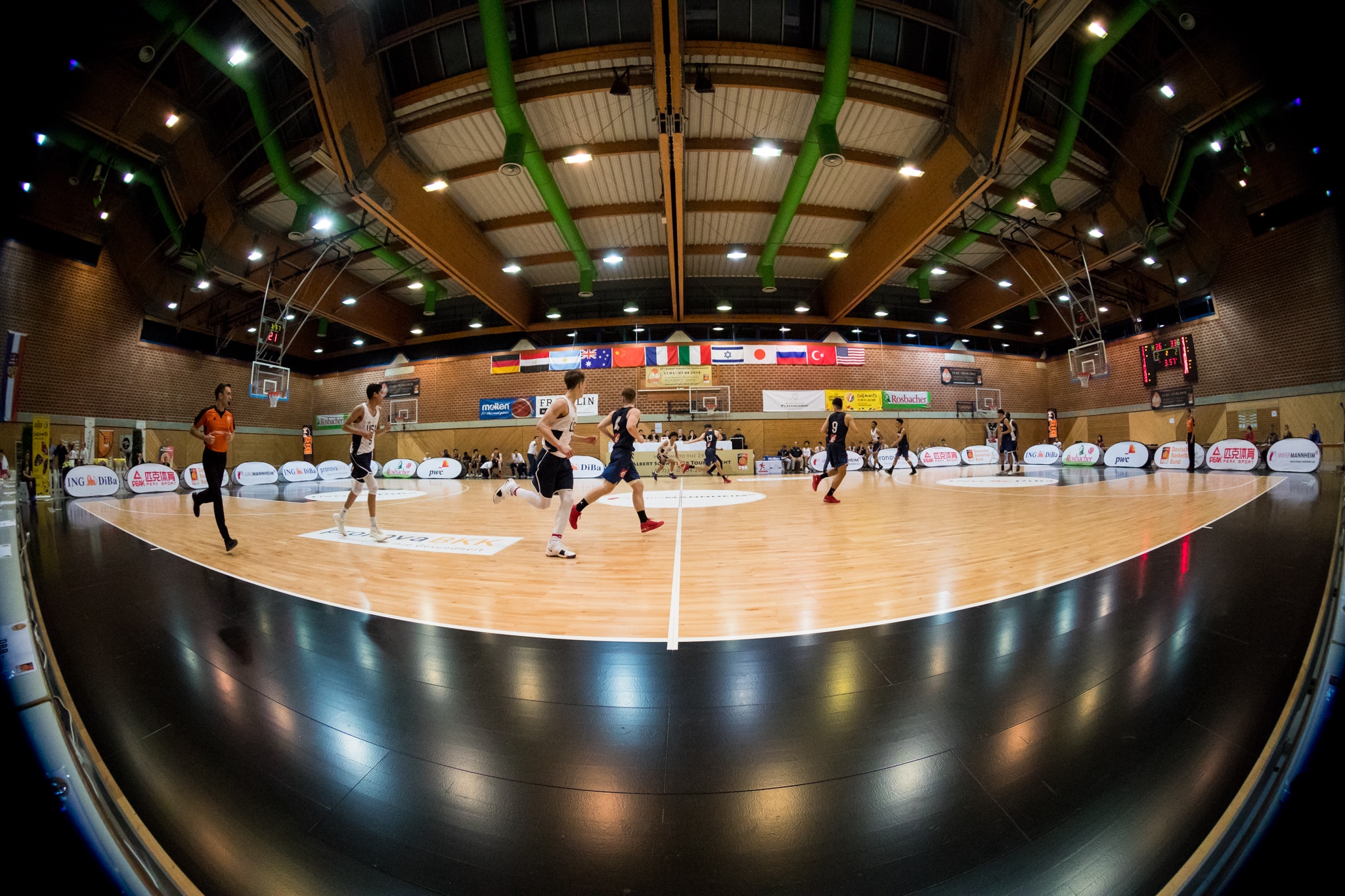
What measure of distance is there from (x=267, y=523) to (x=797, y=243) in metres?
15.5

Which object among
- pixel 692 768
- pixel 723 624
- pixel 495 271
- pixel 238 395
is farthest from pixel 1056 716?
pixel 238 395

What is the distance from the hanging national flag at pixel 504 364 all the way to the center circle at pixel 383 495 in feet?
27.9

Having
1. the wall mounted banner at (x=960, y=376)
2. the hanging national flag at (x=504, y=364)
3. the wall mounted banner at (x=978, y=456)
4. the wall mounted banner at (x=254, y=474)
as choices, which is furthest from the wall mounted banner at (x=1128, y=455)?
the wall mounted banner at (x=254, y=474)

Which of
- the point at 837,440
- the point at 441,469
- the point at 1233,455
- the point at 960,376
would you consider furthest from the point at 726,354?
the point at 1233,455

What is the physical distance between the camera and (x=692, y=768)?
44.9 inches

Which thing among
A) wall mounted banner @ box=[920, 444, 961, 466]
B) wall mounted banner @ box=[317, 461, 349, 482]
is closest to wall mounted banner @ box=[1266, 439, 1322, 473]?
wall mounted banner @ box=[920, 444, 961, 466]

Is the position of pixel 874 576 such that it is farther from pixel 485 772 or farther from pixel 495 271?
pixel 495 271

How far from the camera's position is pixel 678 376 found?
60.9ft

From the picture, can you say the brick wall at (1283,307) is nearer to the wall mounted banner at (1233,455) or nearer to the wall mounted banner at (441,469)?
the wall mounted banner at (1233,455)

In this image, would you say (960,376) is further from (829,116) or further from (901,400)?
(829,116)

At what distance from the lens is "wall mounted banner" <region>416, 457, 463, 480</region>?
57.3ft

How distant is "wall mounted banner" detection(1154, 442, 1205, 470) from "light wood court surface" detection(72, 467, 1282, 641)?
19.9ft

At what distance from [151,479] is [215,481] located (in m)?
11.4

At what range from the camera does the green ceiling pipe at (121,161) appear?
1.06m
